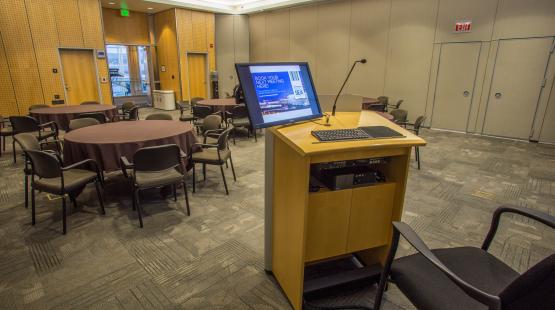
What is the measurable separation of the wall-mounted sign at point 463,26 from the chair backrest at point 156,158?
6961mm

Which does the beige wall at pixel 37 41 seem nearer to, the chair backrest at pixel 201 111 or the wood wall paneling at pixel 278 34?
the chair backrest at pixel 201 111

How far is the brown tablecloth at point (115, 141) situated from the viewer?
3199 millimetres

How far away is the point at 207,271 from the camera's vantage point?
2.38 m

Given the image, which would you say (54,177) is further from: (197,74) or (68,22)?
(197,74)

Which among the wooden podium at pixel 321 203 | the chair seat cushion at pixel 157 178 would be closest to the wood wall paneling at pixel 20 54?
the chair seat cushion at pixel 157 178

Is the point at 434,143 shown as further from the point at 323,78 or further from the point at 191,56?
the point at 191,56

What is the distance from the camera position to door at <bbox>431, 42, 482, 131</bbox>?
22.3 feet

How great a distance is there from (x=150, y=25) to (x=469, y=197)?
1110cm

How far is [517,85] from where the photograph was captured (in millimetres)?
6344

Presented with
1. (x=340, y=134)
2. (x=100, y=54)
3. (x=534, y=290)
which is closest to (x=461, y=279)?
(x=534, y=290)

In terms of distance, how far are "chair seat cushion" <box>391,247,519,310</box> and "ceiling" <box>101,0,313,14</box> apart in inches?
354

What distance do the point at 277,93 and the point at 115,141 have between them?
86.9 inches

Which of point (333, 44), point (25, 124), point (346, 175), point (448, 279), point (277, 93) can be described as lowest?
point (448, 279)

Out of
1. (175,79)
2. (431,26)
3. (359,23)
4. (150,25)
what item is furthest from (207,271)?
(150,25)
